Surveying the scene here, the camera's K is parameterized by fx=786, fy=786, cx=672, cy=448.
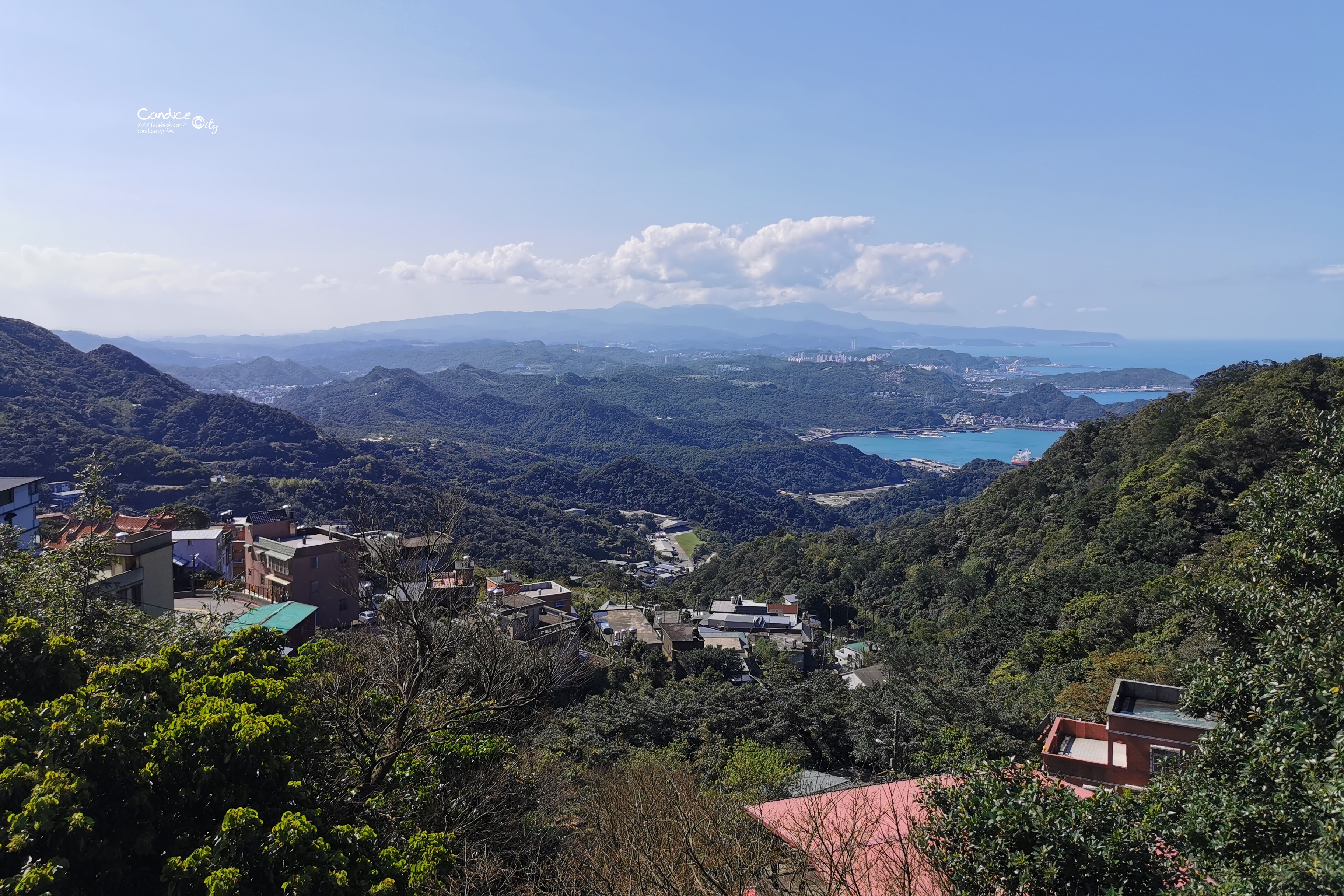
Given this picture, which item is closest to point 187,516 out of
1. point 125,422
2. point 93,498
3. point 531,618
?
point 531,618

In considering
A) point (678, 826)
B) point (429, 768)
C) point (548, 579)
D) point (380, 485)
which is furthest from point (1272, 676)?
point (380, 485)

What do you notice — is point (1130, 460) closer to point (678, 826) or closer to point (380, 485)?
point (678, 826)

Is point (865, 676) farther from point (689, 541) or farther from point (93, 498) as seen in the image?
point (689, 541)

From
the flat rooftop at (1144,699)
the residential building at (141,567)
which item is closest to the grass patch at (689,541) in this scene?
the residential building at (141,567)

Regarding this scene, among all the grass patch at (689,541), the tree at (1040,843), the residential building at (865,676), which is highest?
the tree at (1040,843)

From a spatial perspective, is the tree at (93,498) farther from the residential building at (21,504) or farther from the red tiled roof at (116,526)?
the residential building at (21,504)

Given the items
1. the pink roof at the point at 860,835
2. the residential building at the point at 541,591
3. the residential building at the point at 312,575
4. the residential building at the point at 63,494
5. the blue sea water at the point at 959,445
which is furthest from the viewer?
the blue sea water at the point at 959,445
